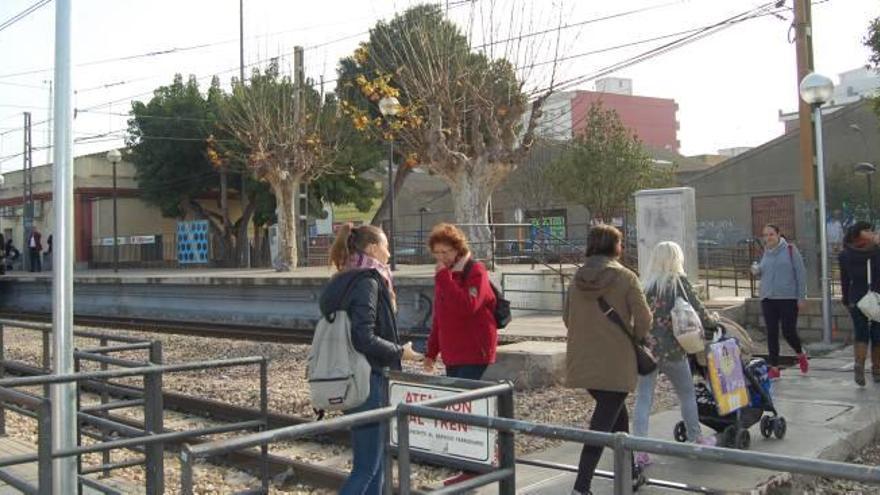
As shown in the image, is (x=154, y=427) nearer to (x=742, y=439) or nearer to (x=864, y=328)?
(x=742, y=439)

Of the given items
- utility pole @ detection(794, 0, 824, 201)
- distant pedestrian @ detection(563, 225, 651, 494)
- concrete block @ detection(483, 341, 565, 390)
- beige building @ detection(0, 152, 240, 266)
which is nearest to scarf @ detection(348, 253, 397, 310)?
distant pedestrian @ detection(563, 225, 651, 494)

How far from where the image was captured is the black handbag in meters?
5.21

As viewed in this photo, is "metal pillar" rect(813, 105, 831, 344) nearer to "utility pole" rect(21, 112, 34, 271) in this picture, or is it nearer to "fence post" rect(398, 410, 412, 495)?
"fence post" rect(398, 410, 412, 495)

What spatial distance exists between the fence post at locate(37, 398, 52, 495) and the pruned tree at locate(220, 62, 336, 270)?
83.5ft

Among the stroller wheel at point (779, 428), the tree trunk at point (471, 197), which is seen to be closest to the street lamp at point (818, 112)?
the stroller wheel at point (779, 428)

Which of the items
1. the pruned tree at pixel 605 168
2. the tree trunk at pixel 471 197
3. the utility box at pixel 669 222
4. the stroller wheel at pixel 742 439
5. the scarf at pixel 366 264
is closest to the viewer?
the scarf at pixel 366 264

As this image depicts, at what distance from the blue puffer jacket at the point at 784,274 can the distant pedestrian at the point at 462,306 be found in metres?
4.99

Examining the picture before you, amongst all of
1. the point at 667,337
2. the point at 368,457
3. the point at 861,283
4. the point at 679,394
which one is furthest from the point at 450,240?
the point at 861,283

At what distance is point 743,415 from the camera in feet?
21.2

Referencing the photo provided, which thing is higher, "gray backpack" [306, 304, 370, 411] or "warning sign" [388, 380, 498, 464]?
"gray backpack" [306, 304, 370, 411]

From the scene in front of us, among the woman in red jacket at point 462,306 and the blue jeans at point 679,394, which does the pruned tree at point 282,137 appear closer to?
the woman in red jacket at point 462,306

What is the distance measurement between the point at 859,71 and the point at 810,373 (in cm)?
11342

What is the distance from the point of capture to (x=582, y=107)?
82125 mm

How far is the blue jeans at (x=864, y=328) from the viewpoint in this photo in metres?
9.05
